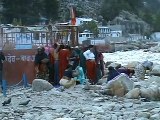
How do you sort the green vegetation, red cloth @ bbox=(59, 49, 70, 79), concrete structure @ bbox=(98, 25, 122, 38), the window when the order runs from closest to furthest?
red cloth @ bbox=(59, 49, 70, 79), the window, concrete structure @ bbox=(98, 25, 122, 38), the green vegetation

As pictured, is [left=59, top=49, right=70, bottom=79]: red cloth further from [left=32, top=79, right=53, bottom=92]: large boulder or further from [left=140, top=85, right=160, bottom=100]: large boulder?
[left=140, top=85, right=160, bottom=100]: large boulder

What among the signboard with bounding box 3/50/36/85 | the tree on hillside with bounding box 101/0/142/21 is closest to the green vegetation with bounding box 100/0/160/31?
the tree on hillside with bounding box 101/0/142/21

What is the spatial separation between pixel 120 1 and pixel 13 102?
124 meters

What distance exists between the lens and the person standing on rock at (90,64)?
14391 millimetres

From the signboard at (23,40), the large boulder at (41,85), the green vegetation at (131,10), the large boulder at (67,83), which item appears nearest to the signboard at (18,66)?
the signboard at (23,40)

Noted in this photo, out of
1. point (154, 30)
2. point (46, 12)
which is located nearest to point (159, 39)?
point (154, 30)

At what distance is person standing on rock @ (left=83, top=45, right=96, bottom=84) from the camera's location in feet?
47.2

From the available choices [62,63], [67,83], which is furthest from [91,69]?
[67,83]

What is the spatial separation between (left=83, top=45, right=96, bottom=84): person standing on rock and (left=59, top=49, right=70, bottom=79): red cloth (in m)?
0.56

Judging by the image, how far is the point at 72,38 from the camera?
16.9 meters

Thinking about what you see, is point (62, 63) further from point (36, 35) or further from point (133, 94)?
point (133, 94)

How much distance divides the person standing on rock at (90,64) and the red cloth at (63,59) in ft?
1.85

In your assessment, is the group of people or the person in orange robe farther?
the person in orange robe

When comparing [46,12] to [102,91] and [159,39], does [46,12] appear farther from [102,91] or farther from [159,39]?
[102,91]
